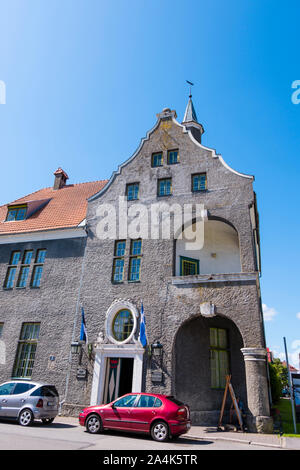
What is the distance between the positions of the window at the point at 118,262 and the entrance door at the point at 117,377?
13.0ft

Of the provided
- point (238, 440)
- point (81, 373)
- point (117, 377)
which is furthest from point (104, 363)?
point (238, 440)

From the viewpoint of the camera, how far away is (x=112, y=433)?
37.3ft

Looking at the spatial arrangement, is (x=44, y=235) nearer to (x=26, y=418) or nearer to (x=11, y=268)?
(x=11, y=268)

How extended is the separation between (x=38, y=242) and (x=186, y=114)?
12.9m

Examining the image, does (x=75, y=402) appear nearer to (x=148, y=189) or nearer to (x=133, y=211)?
(x=133, y=211)

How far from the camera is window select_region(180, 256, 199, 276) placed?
1782 centimetres

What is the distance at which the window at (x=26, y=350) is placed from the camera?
17.6 m

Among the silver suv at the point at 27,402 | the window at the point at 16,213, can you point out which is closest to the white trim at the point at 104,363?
the silver suv at the point at 27,402

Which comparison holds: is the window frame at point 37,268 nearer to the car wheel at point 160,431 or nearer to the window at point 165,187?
the window at point 165,187

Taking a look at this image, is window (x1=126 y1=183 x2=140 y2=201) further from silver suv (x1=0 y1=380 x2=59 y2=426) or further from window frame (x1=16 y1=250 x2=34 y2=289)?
silver suv (x1=0 y1=380 x2=59 y2=426)

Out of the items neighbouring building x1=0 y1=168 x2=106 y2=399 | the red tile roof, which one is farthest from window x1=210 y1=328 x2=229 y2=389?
the red tile roof

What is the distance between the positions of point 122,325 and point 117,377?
2.39m

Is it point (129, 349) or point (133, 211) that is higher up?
point (133, 211)
